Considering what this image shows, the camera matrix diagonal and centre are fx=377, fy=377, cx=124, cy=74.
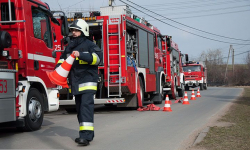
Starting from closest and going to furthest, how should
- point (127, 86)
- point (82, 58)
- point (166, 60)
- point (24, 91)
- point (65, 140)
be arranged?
point (82, 58)
point (65, 140)
point (24, 91)
point (127, 86)
point (166, 60)

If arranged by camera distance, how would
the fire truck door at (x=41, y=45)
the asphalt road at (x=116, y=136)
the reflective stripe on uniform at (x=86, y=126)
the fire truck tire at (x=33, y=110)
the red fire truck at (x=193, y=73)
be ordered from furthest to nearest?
the red fire truck at (x=193, y=73) → the fire truck door at (x=41, y=45) → the fire truck tire at (x=33, y=110) → the asphalt road at (x=116, y=136) → the reflective stripe on uniform at (x=86, y=126)

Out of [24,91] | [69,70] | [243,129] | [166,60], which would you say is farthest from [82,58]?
[166,60]

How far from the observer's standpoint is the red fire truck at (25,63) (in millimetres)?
7434

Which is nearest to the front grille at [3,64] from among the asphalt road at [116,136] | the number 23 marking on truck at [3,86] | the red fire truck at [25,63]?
the red fire truck at [25,63]

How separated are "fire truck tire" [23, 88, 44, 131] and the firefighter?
6.80 feet

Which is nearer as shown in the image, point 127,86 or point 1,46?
point 1,46

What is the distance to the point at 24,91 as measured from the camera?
7.92 meters

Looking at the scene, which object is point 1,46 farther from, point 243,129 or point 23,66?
point 243,129

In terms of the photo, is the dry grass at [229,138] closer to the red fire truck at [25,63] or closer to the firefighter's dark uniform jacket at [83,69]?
the firefighter's dark uniform jacket at [83,69]

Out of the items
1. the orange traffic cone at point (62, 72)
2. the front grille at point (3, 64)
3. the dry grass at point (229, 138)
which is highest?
the front grille at point (3, 64)

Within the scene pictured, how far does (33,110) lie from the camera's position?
8328 mm

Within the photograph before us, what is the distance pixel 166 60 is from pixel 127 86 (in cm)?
732

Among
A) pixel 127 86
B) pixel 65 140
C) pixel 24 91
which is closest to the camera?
pixel 65 140

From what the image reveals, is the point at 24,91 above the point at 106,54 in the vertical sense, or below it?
below
